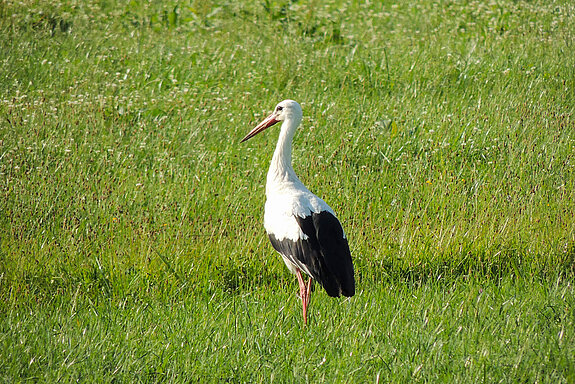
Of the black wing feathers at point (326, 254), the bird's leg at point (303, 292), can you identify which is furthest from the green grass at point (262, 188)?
the black wing feathers at point (326, 254)

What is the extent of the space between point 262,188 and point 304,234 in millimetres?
1629

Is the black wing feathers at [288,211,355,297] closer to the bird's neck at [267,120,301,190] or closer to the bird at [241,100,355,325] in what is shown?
the bird at [241,100,355,325]

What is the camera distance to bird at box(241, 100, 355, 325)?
3.87m

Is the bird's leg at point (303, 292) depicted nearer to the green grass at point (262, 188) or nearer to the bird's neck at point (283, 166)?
the green grass at point (262, 188)

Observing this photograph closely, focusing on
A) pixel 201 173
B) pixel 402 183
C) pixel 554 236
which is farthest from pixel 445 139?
pixel 201 173

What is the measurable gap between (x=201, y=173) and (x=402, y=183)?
1722mm

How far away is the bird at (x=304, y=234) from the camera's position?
3.87 metres

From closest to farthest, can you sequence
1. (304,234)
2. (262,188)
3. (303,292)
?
(304,234)
(303,292)
(262,188)

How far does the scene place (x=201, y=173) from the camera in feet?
19.2

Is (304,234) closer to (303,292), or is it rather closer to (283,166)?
(303,292)

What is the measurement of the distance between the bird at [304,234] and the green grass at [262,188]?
224 millimetres

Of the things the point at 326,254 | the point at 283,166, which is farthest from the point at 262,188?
the point at 326,254

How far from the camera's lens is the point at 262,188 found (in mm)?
5621

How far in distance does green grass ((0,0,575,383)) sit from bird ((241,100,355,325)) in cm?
22
